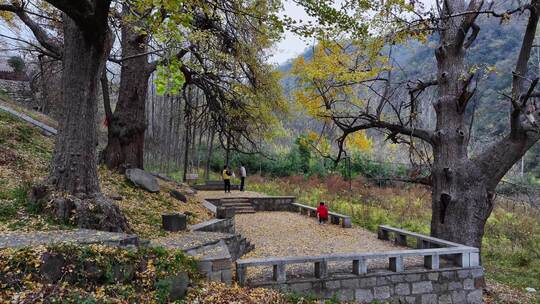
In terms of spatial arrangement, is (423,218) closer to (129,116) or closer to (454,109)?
(454,109)

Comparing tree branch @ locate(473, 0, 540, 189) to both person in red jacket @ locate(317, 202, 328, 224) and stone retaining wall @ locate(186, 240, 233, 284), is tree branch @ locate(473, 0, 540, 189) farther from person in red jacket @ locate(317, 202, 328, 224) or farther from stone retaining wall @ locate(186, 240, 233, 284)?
stone retaining wall @ locate(186, 240, 233, 284)

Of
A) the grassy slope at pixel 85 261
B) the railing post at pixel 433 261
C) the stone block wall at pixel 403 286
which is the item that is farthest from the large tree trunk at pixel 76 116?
the railing post at pixel 433 261

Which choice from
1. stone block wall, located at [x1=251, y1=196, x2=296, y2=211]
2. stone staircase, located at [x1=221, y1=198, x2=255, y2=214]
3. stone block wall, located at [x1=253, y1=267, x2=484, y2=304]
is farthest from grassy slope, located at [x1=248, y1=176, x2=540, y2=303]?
stone staircase, located at [x1=221, y1=198, x2=255, y2=214]

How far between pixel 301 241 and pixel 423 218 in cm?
792

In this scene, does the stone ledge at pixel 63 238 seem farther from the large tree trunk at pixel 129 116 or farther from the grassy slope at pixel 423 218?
Result: the grassy slope at pixel 423 218

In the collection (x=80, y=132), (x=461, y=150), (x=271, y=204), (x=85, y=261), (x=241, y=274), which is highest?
(x=461, y=150)

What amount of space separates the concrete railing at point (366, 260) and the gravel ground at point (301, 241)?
0.99 feet

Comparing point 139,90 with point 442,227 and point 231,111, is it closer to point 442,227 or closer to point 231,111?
point 231,111

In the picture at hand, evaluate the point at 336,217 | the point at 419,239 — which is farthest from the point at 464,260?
the point at 336,217

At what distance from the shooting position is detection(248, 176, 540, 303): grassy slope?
31.2 feet

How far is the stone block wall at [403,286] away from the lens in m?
6.67

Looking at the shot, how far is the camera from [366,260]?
7.11m

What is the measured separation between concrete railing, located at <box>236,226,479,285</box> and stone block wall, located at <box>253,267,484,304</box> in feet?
0.45

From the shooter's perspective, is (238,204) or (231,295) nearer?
(231,295)
